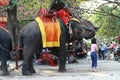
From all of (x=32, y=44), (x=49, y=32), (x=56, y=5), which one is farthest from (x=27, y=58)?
(x=56, y=5)

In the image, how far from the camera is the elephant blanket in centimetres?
1461

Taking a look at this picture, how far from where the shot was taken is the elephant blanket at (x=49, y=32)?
47.9 feet

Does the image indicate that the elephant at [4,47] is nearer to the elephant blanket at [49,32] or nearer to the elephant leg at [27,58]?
the elephant leg at [27,58]

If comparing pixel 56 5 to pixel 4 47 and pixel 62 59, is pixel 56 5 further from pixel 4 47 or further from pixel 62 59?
pixel 4 47

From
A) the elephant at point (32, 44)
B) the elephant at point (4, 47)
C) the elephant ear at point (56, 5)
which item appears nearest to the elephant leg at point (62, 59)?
the elephant at point (32, 44)

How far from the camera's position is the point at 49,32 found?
14.6 metres

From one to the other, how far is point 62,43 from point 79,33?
0.94m

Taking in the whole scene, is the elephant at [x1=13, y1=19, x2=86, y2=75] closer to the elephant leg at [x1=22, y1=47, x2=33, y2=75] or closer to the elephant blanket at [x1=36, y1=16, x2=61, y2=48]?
the elephant leg at [x1=22, y1=47, x2=33, y2=75]

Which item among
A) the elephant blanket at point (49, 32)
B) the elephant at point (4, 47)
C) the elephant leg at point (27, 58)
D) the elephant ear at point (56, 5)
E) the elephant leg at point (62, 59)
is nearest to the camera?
the elephant at point (4, 47)

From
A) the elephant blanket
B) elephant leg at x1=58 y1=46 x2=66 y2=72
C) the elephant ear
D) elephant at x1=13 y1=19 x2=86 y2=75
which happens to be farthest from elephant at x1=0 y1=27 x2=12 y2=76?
the elephant ear

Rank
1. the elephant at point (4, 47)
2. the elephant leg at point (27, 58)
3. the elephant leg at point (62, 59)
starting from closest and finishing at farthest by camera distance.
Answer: the elephant at point (4, 47), the elephant leg at point (27, 58), the elephant leg at point (62, 59)

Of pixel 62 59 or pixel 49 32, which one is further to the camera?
pixel 62 59

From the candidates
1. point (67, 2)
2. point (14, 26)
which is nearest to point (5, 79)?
point (67, 2)

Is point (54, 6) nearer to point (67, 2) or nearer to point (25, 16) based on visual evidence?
point (67, 2)
